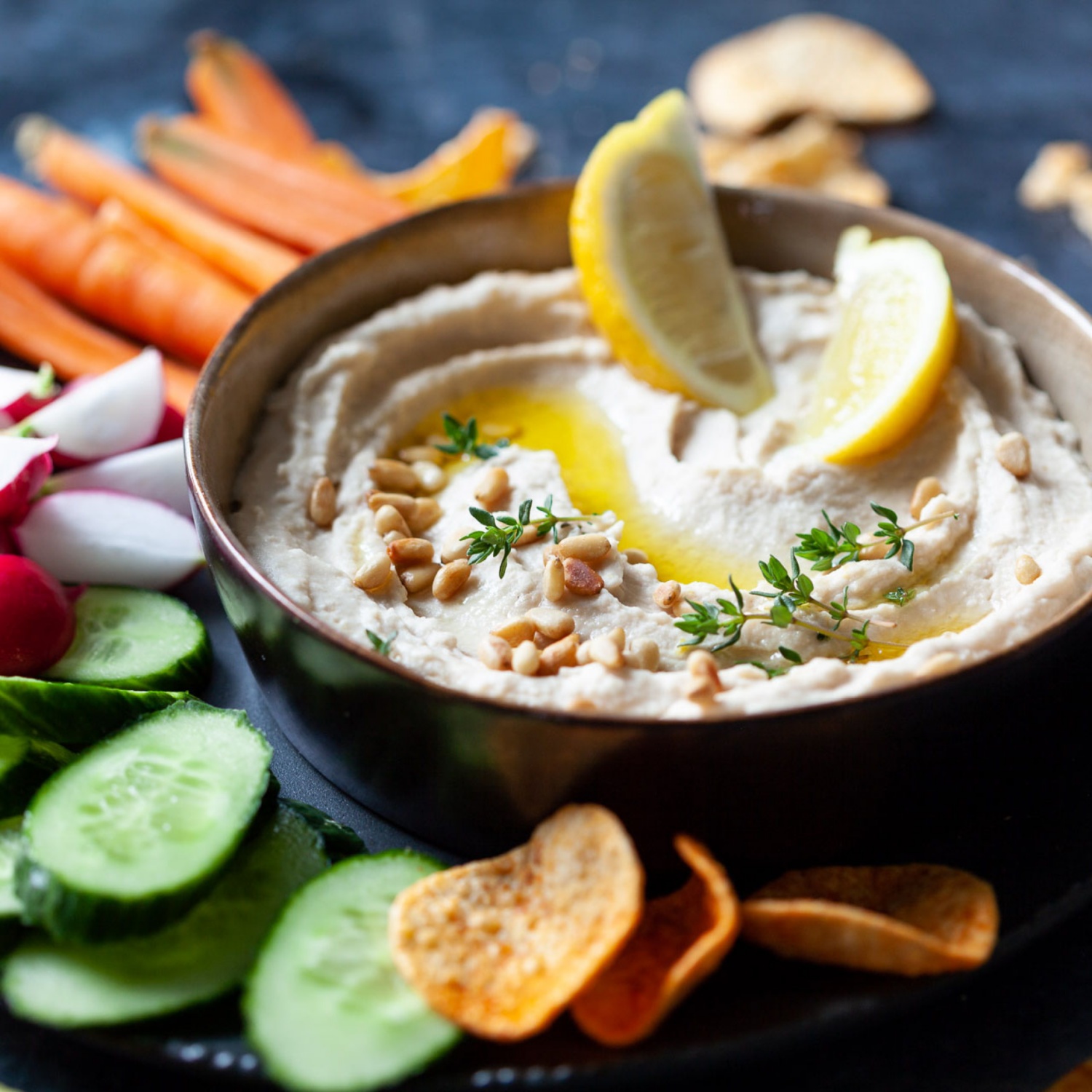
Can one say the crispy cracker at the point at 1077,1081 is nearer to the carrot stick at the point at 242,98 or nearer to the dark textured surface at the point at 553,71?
the dark textured surface at the point at 553,71

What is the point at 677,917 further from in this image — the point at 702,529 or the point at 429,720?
the point at 702,529

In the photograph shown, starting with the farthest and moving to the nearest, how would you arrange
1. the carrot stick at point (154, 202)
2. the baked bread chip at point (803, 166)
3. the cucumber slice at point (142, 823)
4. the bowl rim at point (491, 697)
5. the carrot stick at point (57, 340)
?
the baked bread chip at point (803, 166), the carrot stick at point (154, 202), the carrot stick at point (57, 340), the bowl rim at point (491, 697), the cucumber slice at point (142, 823)

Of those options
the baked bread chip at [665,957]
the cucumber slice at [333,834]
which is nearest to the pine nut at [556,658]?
the baked bread chip at [665,957]

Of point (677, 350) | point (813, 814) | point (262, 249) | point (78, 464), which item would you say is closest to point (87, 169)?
point (262, 249)

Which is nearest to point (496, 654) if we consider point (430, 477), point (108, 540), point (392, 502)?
point (392, 502)

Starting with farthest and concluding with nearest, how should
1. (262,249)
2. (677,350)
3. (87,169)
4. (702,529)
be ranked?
(87,169)
(262,249)
(677,350)
(702,529)

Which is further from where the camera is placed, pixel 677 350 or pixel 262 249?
pixel 262 249

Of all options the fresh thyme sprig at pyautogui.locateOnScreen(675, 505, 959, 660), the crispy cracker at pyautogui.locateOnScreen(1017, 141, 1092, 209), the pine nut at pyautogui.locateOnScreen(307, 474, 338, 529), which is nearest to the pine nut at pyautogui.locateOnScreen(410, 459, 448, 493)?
the pine nut at pyautogui.locateOnScreen(307, 474, 338, 529)
